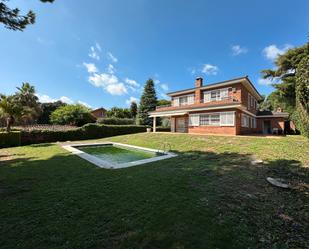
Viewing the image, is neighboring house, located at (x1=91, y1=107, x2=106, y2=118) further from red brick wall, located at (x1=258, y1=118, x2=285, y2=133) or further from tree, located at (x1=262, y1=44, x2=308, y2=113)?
tree, located at (x1=262, y1=44, x2=308, y2=113)

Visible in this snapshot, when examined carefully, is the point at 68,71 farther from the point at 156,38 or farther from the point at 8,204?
the point at 8,204

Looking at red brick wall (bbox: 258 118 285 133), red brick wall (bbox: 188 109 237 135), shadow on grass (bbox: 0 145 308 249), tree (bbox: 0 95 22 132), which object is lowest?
shadow on grass (bbox: 0 145 308 249)

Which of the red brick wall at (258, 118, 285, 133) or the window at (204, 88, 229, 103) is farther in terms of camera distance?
the red brick wall at (258, 118, 285, 133)

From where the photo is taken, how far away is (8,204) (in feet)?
13.7

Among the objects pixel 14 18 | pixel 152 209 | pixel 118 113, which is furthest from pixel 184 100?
pixel 118 113

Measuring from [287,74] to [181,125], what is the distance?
17684 millimetres

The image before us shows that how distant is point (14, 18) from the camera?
23.1 ft

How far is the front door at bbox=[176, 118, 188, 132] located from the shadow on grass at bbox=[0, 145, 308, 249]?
61.3ft

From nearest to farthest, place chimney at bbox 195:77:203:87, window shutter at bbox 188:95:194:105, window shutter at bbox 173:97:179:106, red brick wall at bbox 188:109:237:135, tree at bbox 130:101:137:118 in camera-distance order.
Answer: red brick wall at bbox 188:109:237:135 → chimney at bbox 195:77:203:87 → window shutter at bbox 188:95:194:105 → window shutter at bbox 173:97:179:106 → tree at bbox 130:101:137:118

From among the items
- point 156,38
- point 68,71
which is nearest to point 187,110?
point 156,38

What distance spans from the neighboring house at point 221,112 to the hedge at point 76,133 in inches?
260

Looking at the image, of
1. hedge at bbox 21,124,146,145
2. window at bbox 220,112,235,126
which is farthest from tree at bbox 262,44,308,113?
hedge at bbox 21,124,146,145

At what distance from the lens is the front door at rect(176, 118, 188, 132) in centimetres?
2556

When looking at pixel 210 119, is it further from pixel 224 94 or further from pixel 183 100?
pixel 183 100
